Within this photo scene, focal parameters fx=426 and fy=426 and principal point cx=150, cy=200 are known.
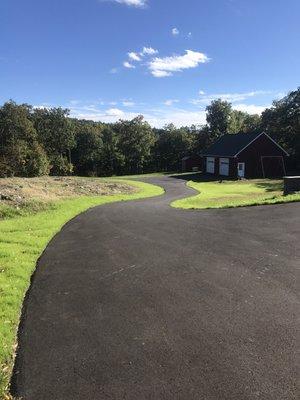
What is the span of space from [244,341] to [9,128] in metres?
61.6

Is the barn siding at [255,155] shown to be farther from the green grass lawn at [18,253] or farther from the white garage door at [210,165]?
the green grass lawn at [18,253]

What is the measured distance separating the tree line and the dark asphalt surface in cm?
5204

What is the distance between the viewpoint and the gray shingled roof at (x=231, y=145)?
193 ft

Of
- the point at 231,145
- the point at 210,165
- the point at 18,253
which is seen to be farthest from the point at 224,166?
the point at 18,253

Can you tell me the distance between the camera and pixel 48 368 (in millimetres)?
6941

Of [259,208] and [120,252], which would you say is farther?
[259,208]

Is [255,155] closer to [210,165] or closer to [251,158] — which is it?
[251,158]

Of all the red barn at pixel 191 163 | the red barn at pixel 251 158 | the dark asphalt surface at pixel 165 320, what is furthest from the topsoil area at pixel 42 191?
the red barn at pixel 191 163

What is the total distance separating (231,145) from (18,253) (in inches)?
2021

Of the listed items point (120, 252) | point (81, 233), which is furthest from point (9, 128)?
point (120, 252)

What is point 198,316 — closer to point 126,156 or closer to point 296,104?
point 296,104

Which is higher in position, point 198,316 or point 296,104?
point 296,104

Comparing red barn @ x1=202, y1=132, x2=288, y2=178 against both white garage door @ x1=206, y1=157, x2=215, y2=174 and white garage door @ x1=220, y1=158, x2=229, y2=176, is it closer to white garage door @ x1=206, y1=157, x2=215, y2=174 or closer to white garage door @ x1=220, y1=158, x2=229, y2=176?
white garage door @ x1=220, y1=158, x2=229, y2=176

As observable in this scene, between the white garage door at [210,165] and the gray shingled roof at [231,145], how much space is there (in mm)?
834
